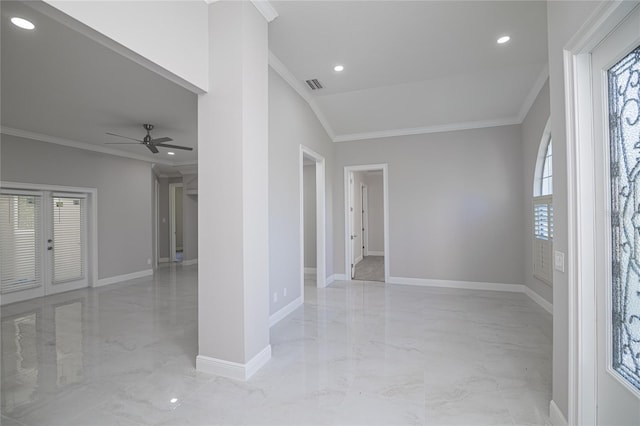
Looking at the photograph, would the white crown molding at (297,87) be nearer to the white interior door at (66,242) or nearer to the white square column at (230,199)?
the white square column at (230,199)

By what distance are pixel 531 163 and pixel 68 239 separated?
27.2 feet

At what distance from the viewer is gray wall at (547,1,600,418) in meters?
1.67

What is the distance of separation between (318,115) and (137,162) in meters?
4.56

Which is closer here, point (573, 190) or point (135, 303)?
point (573, 190)

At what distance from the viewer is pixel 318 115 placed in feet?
16.4

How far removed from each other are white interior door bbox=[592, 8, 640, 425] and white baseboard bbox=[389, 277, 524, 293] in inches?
145

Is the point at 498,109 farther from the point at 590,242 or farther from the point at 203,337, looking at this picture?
the point at 203,337

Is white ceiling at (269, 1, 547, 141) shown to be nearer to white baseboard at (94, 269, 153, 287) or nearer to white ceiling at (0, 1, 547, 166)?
white ceiling at (0, 1, 547, 166)

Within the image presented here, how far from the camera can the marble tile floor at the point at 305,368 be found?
1938 millimetres

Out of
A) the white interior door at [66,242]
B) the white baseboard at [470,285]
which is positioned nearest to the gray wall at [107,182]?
the white interior door at [66,242]

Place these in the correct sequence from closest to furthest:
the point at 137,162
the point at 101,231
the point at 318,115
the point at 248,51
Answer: the point at 248,51
the point at 318,115
the point at 101,231
the point at 137,162

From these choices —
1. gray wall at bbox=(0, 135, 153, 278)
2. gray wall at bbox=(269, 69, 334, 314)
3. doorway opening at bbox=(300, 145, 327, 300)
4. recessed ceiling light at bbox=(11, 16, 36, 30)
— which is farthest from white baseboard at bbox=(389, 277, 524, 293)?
gray wall at bbox=(0, 135, 153, 278)

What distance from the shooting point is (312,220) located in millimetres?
6957

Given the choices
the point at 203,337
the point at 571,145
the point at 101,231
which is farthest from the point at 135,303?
the point at 571,145
